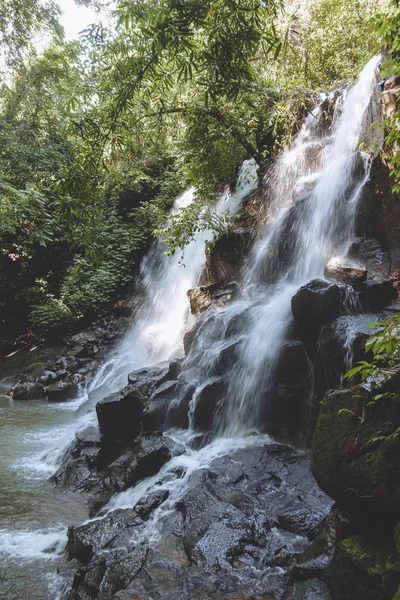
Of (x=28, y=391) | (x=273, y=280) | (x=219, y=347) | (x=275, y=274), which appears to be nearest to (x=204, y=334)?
(x=219, y=347)

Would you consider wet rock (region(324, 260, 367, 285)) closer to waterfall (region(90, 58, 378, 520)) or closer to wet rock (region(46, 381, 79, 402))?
waterfall (region(90, 58, 378, 520))

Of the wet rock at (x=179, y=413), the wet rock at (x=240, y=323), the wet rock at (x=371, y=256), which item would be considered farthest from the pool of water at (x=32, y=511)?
the wet rock at (x=371, y=256)

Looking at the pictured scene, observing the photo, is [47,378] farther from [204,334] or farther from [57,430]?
[204,334]

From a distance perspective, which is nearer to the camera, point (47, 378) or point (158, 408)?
point (158, 408)

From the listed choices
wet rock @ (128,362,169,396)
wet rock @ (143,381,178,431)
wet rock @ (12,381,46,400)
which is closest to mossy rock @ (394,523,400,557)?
wet rock @ (143,381,178,431)

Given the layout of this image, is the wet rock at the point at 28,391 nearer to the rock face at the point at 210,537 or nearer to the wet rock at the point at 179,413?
the wet rock at the point at 179,413

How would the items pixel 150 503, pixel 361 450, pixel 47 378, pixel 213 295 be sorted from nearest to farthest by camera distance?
pixel 361 450 → pixel 150 503 → pixel 213 295 → pixel 47 378

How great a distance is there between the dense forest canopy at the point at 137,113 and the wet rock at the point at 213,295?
1.60 meters

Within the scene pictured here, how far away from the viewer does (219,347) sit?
7.43m

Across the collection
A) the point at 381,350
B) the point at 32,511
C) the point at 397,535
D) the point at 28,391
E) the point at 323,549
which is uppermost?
the point at 381,350

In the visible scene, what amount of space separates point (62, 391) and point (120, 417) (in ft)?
15.9

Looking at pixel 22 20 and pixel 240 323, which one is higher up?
pixel 22 20

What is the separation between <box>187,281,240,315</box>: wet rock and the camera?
959cm

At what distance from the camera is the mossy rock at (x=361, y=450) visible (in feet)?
9.08
